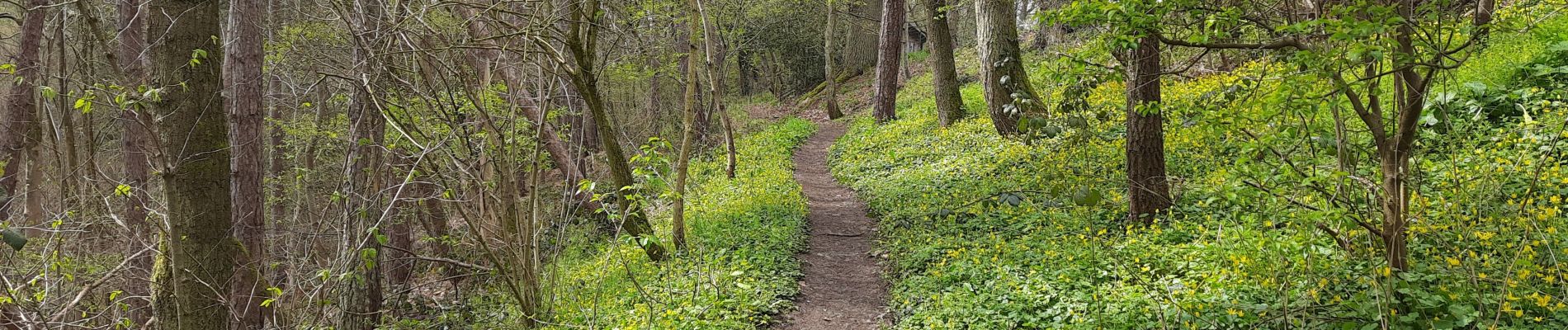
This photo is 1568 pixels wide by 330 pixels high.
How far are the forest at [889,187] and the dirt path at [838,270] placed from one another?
0.14 feet

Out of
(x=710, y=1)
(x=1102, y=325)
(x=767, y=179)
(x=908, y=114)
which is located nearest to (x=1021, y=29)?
(x=908, y=114)

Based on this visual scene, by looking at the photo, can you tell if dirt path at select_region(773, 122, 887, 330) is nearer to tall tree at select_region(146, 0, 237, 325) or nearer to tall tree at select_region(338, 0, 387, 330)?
tall tree at select_region(338, 0, 387, 330)

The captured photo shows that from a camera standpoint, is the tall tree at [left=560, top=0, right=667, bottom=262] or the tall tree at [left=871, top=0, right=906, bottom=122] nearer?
the tall tree at [left=560, top=0, right=667, bottom=262]

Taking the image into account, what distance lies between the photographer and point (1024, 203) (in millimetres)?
7520

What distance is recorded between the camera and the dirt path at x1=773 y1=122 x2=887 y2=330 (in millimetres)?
6227

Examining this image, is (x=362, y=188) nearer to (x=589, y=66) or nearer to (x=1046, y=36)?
(x=589, y=66)

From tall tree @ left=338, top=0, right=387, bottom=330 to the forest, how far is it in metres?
0.06

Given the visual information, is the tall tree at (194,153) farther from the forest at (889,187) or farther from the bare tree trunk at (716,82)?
the bare tree trunk at (716,82)

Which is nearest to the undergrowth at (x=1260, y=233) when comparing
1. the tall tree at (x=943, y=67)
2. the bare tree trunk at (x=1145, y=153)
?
the bare tree trunk at (x=1145, y=153)

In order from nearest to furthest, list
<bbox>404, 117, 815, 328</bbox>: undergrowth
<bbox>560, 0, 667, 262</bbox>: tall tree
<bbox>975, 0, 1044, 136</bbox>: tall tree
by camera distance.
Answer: <bbox>560, 0, 667, 262</bbox>: tall tree → <bbox>404, 117, 815, 328</bbox>: undergrowth → <bbox>975, 0, 1044, 136</bbox>: tall tree

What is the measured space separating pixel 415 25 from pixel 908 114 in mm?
12524

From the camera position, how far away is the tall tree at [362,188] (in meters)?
4.36

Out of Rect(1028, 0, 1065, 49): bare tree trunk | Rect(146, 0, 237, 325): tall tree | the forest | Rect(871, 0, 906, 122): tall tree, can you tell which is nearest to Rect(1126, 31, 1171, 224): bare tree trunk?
the forest

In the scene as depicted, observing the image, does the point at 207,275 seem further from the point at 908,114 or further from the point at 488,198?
the point at 908,114
